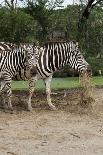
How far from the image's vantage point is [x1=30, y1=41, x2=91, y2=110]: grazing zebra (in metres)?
13.5

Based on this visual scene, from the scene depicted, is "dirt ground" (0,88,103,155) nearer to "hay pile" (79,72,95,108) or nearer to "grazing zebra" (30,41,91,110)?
"hay pile" (79,72,95,108)

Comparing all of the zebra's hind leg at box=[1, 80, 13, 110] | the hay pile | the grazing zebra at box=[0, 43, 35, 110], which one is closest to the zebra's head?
the hay pile

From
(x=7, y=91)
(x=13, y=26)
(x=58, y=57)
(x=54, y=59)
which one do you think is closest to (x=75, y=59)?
(x=58, y=57)

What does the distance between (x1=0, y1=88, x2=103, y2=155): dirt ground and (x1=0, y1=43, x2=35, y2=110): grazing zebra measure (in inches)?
30.3

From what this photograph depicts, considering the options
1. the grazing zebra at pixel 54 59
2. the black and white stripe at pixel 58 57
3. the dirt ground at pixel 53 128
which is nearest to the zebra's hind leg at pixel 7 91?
the dirt ground at pixel 53 128

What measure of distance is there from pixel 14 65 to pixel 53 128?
3194mm

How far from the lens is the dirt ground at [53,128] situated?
891cm

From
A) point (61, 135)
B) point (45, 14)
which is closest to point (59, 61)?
point (61, 135)

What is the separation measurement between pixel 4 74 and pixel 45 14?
433 inches

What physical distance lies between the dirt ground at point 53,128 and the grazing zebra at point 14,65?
2.52 ft

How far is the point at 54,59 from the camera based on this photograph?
13820 mm

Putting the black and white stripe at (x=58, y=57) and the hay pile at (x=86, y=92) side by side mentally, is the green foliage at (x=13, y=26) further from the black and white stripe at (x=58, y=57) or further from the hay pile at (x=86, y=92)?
the hay pile at (x=86, y=92)

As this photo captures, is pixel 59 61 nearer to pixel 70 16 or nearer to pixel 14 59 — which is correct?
pixel 14 59

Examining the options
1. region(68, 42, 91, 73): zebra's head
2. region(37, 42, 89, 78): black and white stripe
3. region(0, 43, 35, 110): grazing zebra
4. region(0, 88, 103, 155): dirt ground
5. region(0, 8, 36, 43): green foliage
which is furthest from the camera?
region(0, 8, 36, 43): green foliage
